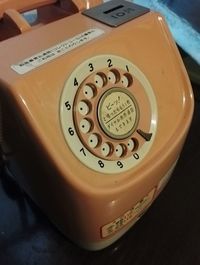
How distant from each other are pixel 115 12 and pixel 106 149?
19 cm

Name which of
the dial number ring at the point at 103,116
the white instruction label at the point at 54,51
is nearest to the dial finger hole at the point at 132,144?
the dial number ring at the point at 103,116

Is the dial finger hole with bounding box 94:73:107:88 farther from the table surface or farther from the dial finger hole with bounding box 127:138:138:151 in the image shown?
the table surface

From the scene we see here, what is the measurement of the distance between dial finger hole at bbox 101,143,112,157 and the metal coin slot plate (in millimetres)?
147

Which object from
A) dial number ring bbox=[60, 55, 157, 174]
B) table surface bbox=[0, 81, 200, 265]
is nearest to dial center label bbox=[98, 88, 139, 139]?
dial number ring bbox=[60, 55, 157, 174]

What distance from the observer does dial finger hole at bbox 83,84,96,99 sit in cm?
40

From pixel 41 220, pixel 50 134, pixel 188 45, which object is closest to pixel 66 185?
pixel 50 134

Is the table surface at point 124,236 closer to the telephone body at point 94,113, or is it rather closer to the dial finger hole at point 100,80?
the telephone body at point 94,113

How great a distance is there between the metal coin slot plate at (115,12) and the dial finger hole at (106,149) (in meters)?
0.15

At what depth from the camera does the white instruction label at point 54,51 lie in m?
0.37

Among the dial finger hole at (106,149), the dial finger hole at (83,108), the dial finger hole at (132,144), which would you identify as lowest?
the dial finger hole at (132,144)

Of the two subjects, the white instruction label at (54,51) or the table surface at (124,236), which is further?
the table surface at (124,236)

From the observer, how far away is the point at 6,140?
416mm

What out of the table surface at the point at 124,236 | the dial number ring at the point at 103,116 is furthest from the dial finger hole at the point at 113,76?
the table surface at the point at 124,236

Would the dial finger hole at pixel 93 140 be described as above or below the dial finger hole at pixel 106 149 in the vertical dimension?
above
